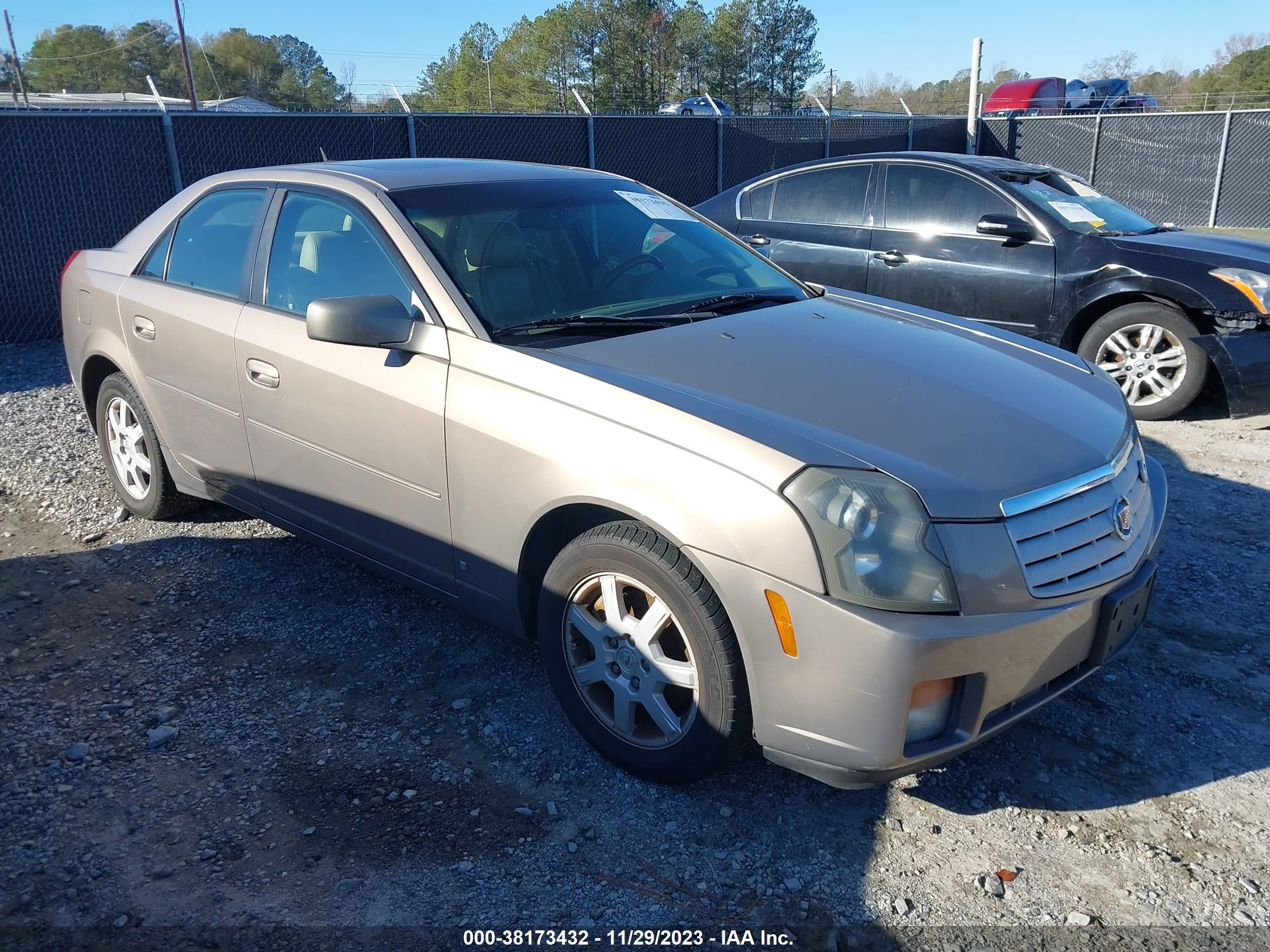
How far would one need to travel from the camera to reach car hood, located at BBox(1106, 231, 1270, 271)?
611 centimetres

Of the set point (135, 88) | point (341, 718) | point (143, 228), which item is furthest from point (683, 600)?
point (135, 88)

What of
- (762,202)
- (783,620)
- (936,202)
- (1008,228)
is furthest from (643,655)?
(762,202)

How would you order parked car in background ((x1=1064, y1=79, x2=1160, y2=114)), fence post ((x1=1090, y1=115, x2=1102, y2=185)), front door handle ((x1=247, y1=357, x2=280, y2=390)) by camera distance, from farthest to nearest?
parked car in background ((x1=1064, y1=79, x2=1160, y2=114)) → fence post ((x1=1090, y1=115, x2=1102, y2=185)) → front door handle ((x1=247, y1=357, x2=280, y2=390))

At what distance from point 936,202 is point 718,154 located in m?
8.44

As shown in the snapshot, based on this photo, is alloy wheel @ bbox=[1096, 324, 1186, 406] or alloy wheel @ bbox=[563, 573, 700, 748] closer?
alloy wheel @ bbox=[563, 573, 700, 748]

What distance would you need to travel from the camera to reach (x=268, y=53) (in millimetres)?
68750

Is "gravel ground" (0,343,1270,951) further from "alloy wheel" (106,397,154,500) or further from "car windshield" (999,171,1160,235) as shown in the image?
"car windshield" (999,171,1160,235)

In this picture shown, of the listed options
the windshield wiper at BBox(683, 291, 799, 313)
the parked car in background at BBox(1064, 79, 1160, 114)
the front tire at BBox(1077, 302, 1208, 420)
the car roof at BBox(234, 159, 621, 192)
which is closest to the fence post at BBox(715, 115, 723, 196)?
the front tire at BBox(1077, 302, 1208, 420)

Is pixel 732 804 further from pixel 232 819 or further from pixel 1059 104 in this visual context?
pixel 1059 104

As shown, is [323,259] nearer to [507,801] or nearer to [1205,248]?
[507,801]

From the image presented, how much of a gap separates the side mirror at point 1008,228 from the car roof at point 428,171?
3.46 m

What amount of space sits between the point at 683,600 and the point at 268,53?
7678 cm

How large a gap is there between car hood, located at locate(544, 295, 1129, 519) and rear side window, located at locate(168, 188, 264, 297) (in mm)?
1786

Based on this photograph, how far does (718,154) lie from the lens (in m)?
15.0
